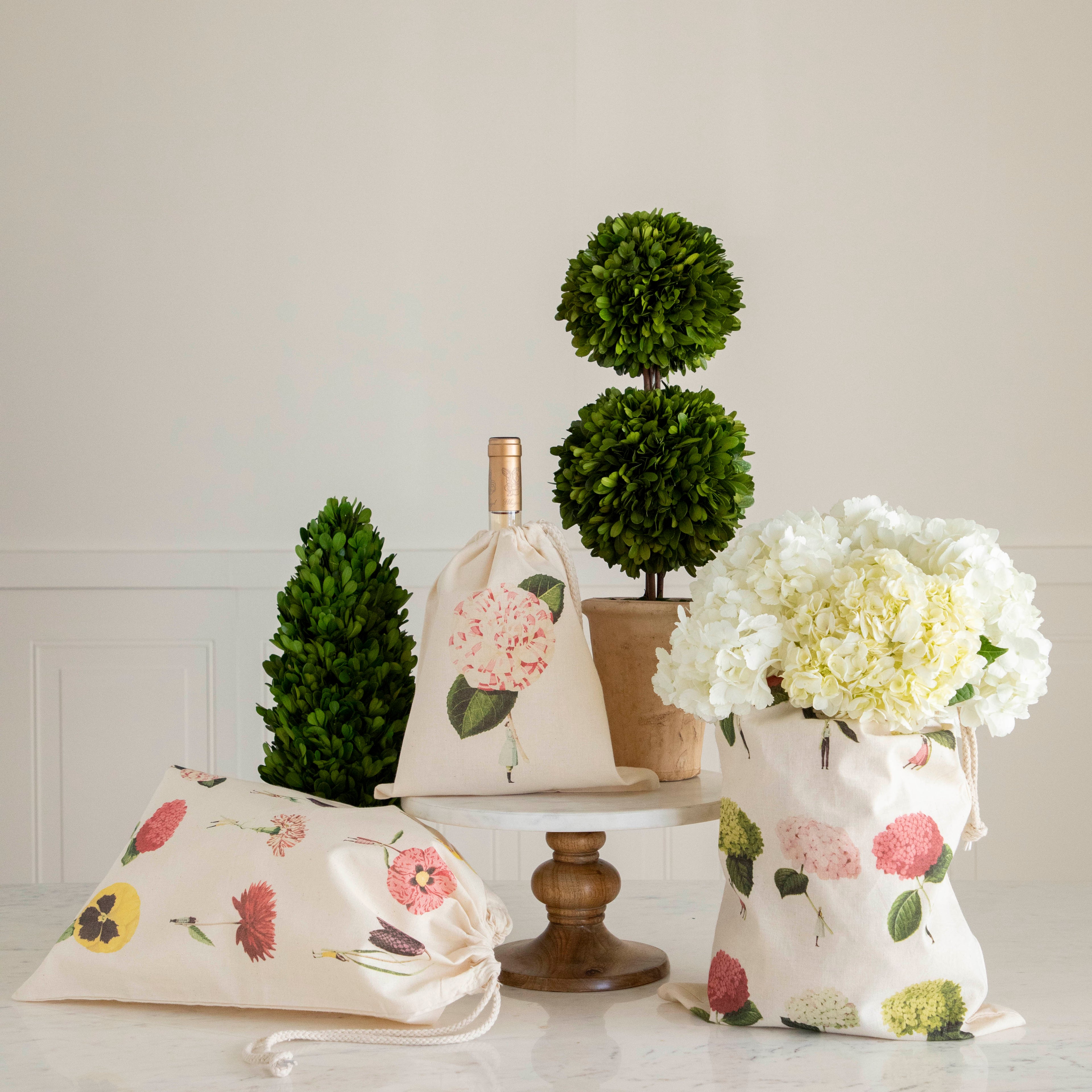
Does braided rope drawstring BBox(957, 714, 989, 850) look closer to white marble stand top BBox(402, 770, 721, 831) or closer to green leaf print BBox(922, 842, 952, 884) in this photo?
green leaf print BBox(922, 842, 952, 884)

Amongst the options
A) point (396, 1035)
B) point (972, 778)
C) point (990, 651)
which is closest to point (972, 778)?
point (972, 778)

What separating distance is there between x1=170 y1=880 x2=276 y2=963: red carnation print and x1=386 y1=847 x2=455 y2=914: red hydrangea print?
0.08 m

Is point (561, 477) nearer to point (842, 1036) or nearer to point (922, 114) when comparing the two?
point (842, 1036)

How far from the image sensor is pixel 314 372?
1982 millimetres

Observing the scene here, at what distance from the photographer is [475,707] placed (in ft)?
2.83

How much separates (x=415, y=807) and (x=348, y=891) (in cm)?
10

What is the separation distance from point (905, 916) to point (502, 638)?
13.5 inches

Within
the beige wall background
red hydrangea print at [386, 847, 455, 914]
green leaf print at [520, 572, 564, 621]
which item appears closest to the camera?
red hydrangea print at [386, 847, 455, 914]

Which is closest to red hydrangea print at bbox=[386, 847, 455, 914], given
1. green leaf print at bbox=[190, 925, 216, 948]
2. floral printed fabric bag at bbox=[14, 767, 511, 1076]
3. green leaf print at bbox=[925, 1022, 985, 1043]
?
floral printed fabric bag at bbox=[14, 767, 511, 1076]

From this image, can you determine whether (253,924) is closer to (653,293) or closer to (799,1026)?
(799,1026)

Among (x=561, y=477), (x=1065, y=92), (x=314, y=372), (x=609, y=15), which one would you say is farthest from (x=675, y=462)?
(x=1065, y=92)

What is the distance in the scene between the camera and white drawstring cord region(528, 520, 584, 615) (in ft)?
2.99

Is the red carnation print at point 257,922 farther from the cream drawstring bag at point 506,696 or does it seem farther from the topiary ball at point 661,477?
the topiary ball at point 661,477

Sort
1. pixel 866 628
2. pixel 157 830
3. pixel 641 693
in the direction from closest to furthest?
pixel 866 628
pixel 157 830
pixel 641 693
